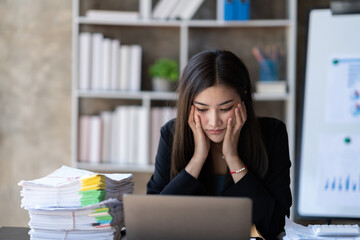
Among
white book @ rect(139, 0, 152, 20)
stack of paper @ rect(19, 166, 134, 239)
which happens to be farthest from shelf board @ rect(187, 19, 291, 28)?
stack of paper @ rect(19, 166, 134, 239)

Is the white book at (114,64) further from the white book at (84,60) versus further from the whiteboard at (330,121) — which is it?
the whiteboard at (330,121)

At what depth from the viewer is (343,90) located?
2732 millimetres

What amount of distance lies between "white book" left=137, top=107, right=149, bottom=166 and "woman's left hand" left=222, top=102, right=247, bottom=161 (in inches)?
52.2

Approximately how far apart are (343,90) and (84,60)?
1.49 meters

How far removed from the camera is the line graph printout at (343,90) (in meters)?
2.72

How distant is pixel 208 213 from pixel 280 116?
7.53 feet

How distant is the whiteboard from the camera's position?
8.92ft

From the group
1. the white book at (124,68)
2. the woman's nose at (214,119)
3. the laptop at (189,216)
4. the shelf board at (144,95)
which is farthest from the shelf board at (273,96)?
the laptop at (189,216)

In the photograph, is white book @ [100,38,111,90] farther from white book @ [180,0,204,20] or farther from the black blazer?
the black blazer

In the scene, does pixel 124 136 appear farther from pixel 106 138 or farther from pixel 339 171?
pixel 339 171

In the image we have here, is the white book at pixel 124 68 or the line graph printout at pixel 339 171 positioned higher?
the white book at pixel 124 68

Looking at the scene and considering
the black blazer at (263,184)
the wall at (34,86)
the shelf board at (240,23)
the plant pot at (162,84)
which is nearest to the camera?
the black blazer at (263,184)

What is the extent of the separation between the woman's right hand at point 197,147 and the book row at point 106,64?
136 cm

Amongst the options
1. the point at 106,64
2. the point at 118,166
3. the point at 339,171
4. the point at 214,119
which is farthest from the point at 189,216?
the point at 106,64
